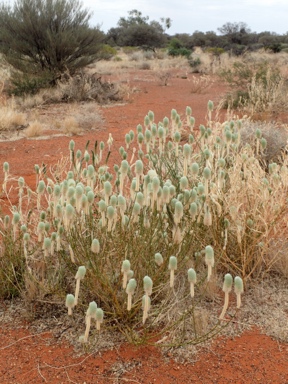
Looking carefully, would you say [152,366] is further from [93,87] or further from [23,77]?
[23,77]

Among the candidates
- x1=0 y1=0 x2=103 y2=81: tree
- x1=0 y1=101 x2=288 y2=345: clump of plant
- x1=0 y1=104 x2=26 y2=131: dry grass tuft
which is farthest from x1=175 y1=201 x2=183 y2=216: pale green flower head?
x1=0 y1=0 x2=103 y2=81: tree

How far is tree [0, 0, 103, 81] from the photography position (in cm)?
1088

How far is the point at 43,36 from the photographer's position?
10.9 metres

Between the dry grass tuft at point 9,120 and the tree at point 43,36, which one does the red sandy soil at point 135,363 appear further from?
the tree at point 43,36

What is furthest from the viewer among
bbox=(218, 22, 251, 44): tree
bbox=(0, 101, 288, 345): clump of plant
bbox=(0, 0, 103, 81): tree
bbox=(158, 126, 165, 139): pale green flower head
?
bbox=(218, 22, 251, 44): tree

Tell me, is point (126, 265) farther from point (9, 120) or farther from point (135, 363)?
point (9, 120)

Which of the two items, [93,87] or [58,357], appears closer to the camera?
[58,357]

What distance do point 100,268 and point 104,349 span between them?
39 centimetres

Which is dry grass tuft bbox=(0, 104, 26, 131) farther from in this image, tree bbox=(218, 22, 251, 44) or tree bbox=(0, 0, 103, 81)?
tree bbox=(218, 22, 251, 44)

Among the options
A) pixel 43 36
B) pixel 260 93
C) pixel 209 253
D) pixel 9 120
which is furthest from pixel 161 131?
pixel 43 36

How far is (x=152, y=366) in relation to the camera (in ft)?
6.46

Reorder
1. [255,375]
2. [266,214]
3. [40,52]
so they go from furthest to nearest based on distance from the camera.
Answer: [40,52] < [266,214] < [255,375]

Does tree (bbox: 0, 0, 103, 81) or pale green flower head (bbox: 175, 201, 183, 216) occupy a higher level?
tree (bbox: 0, 0, 103, 81)

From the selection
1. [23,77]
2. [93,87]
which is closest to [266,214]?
[93,87]
